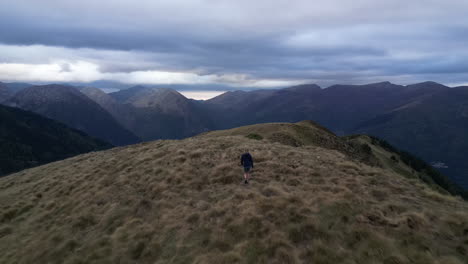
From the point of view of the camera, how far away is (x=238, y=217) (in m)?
16.1

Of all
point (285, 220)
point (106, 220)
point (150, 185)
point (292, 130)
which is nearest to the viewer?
point (285, 220)

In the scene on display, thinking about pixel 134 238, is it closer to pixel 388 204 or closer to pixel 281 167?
pixel 281 167

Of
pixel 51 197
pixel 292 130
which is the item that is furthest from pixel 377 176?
pixel 51 197

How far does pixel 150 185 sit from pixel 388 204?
54.3ft

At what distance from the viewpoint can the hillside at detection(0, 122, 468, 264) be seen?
516 inches

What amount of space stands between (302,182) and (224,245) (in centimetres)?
792

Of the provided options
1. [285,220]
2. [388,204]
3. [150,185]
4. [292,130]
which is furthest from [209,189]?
[292,130]

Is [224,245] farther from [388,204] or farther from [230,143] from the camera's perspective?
[230,143]

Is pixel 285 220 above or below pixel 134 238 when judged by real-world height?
above

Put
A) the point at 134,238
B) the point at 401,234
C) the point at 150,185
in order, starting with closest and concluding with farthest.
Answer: the point at 401,234 < the point at 134,238 < the point at 150,185

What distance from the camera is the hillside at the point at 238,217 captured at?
43.0 feet

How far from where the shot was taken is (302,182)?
65.1 feet

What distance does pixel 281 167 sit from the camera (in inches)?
899

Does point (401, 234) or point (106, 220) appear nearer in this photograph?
point (401, 234)
